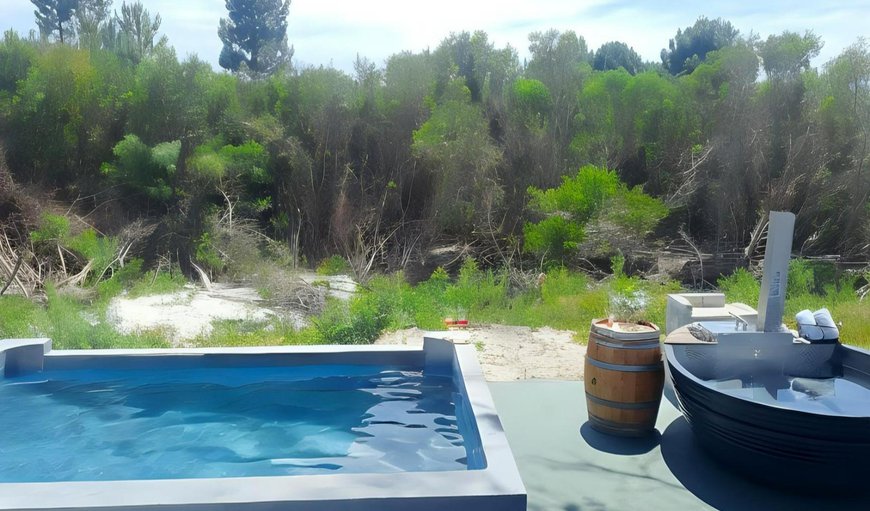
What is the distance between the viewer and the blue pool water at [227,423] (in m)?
4.06

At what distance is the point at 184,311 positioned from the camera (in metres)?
8.30

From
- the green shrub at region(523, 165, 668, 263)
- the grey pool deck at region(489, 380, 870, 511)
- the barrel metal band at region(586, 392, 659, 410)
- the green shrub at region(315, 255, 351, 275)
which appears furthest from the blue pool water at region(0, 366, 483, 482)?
the green shrub at region(523, 165, 668, 263)

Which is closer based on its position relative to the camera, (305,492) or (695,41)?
(305,492)

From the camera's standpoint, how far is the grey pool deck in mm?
3314

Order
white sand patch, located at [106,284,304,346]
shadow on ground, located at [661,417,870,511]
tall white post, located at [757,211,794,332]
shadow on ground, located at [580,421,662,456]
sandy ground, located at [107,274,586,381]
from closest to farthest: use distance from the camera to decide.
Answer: shadow on ground, located at [661,417,870,511], shadow on ground, located at [580,421,662,456], tall white post, located at [757,211,794,332], sandy ground, located at [107,274,586,381], white sand patch, located at [106,284,304,346]

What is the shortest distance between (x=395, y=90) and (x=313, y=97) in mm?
1520

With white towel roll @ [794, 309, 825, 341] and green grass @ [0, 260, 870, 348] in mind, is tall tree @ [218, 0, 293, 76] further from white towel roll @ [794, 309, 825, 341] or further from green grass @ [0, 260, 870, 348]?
white towel roll @ [794, 309, 825, 341]

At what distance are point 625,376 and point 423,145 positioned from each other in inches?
339

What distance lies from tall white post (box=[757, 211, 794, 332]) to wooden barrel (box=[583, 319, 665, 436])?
27.8 inches

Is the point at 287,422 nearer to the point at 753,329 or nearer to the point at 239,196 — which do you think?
the point at 753,329

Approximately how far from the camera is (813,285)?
948 cm

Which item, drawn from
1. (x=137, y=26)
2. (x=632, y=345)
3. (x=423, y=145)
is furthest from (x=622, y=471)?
(x=137, y=26)

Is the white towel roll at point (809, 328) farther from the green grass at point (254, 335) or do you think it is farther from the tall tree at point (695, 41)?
the tall tree at point (695, 41)

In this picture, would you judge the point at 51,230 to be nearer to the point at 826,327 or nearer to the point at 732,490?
the point at 732,490
